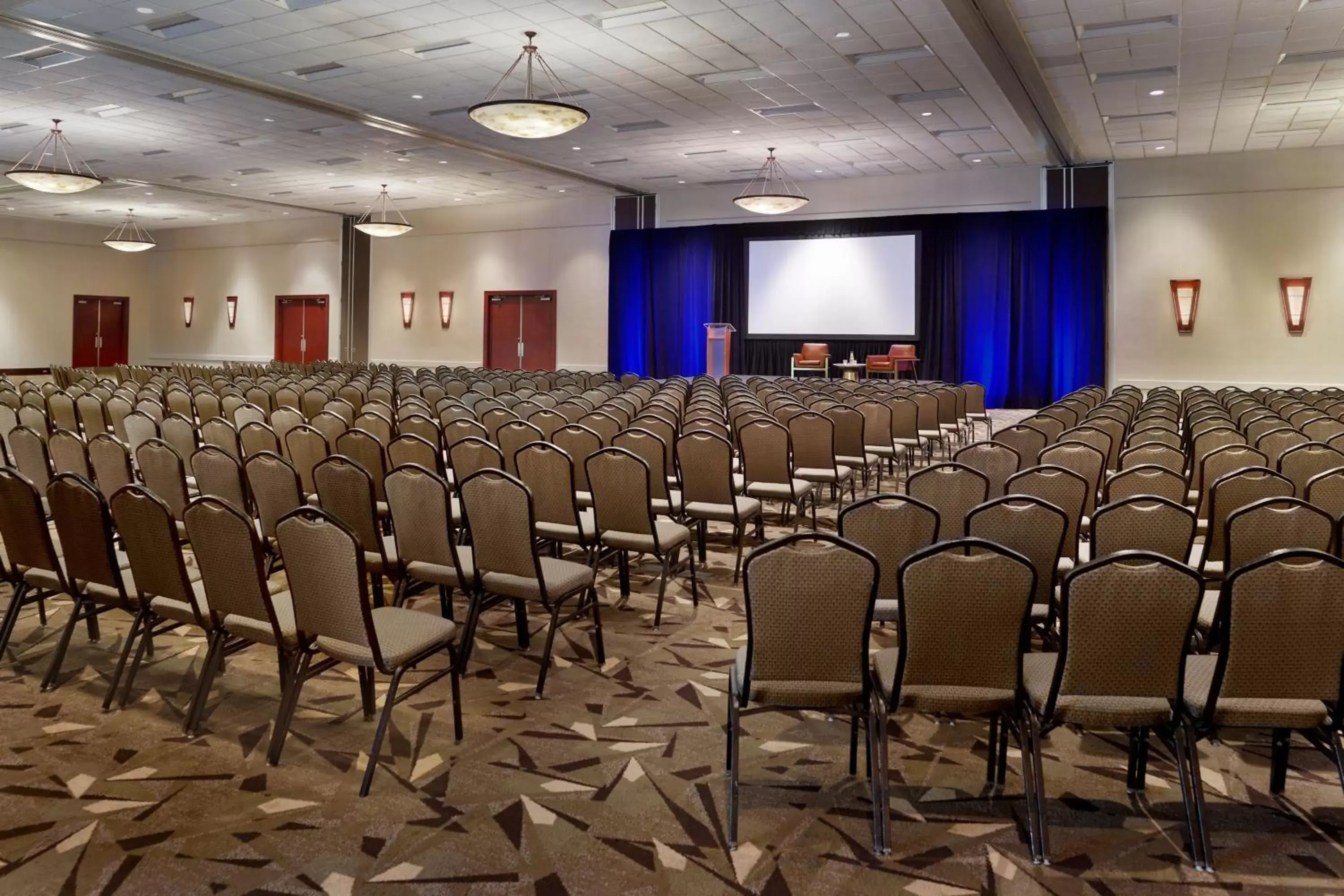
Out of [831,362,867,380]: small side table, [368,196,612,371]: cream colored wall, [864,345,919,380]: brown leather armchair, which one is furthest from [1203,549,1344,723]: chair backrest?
[368,196,612,371]: cream colored wall

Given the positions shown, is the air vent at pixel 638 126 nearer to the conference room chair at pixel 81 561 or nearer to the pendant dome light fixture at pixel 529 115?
the pendant dome light fixture at pixel 529 115

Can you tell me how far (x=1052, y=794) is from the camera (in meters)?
3.16

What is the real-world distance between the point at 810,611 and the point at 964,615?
0.45 m

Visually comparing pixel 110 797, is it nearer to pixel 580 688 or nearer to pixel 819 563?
pixel 580 688

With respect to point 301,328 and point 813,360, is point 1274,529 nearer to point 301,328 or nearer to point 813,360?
point 813,360

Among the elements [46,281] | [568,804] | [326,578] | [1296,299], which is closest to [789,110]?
[1296,299]

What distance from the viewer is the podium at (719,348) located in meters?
19.1

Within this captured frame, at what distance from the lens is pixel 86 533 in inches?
153

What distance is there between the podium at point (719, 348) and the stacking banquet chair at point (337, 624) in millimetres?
15696

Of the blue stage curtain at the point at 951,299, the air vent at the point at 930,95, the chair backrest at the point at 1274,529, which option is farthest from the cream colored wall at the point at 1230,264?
the chair backrest at the point at 1274,529

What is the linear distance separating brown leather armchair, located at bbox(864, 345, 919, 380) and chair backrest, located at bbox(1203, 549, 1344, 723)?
15.1 metres

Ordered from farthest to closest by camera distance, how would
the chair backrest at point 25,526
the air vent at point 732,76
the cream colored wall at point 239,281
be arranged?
the cream colored wall at point 239,281
the air vent at point 732,76
the chair backrest at point 25,526

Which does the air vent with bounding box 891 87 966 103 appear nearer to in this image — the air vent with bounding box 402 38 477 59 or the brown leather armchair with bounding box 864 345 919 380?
the air vent with bounding box 402 38 477 59

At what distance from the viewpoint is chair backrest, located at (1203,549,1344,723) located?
106 inches
